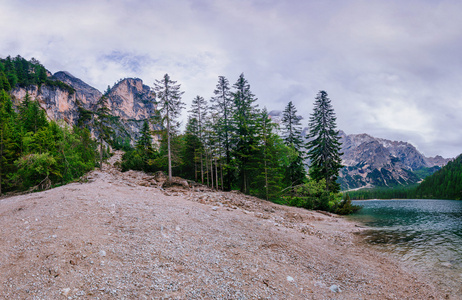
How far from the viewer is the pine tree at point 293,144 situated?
35.9 m

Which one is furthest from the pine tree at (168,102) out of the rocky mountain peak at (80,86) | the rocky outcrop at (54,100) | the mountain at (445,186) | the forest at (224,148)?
the rocky mountain peak at (80,86)

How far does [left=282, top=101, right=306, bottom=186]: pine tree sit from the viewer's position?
35.9 meters

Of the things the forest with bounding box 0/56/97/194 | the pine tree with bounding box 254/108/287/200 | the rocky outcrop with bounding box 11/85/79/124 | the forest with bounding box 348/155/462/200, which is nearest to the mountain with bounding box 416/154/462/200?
the forest with bounding box 348/155/462/200

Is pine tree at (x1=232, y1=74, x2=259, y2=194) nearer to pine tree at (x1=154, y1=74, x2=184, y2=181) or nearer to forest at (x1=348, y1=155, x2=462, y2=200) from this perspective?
pine tree at (x1=154, y1=74, x2=184, y2=181)

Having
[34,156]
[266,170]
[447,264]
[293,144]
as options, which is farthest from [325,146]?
[34,156]

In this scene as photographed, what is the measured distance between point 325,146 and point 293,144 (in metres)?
5.35

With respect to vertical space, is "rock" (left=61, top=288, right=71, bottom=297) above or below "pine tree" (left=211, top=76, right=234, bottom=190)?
below

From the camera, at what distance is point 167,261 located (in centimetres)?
581

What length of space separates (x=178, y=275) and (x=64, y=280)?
2.48 meters

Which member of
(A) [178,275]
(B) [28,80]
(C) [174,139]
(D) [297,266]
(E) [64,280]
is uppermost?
(B) [28,80]

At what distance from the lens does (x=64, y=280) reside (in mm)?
4484

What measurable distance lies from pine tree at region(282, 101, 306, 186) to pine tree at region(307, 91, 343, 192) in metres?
2.17

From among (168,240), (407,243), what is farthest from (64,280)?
(407,243)

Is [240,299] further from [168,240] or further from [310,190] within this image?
[310,190]
